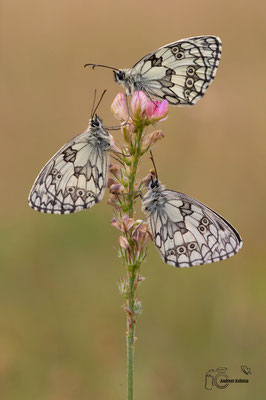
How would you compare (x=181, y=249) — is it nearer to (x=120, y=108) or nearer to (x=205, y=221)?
(x=205, y=221)

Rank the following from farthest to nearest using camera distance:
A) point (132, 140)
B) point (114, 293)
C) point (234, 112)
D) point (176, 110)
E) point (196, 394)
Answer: point (176, 110) < point (234, 112) < point (114, 293) < point (196, 394) < point (132, 140)

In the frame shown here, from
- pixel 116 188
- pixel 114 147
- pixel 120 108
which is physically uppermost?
pixel 120 108

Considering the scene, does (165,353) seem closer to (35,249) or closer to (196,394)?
(196,394)

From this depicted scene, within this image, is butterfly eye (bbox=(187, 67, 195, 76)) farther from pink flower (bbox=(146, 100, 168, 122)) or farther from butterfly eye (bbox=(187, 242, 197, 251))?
butterfly eye (bbox=(187, 242, 197, 251))

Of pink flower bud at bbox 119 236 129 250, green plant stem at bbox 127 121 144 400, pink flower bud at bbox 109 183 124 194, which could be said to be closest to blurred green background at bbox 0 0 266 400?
green plant stem at bbox 127 121 144 400

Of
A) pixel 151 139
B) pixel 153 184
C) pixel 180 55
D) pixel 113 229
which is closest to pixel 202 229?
pixel 153 184

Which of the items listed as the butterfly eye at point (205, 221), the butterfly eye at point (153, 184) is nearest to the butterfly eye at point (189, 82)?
the butterfly eye at point (153, 184)

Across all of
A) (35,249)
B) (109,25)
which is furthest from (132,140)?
(109,25)
